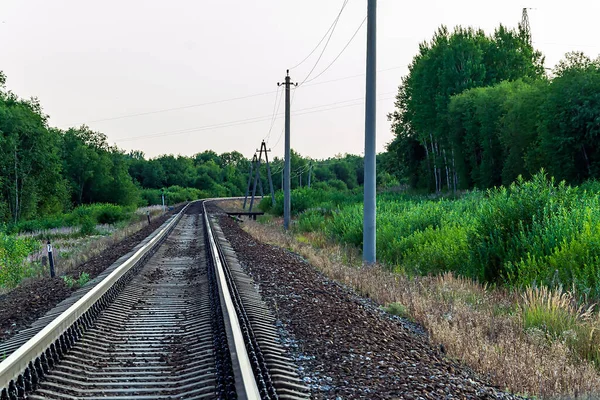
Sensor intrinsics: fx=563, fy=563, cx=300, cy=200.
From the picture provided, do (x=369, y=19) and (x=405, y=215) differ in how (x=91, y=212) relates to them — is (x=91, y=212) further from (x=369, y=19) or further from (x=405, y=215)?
(x=369, y=19)

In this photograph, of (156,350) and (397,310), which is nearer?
(156,350)

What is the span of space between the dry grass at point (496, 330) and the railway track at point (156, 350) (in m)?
1.90

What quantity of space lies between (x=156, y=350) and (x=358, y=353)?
212cm

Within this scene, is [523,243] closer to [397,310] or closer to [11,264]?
[397,310]

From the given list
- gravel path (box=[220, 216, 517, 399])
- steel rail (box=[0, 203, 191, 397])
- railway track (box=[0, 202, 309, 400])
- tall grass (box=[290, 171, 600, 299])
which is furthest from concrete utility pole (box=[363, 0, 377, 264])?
steel rail (box=[0, 203, 191, 397])

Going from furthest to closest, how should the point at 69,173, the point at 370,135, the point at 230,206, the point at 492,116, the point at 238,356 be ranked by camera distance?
the point at 69,173 < the point at 230,206 < the point at 492,116 < the point at 370,135 < the point at 238,356

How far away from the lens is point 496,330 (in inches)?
263

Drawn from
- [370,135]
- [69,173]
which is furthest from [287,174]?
[69,173]

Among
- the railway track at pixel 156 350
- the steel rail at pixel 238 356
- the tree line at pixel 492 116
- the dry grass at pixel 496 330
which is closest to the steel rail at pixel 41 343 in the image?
the railway track at pixel 156 350

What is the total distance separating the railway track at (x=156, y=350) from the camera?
452 cm

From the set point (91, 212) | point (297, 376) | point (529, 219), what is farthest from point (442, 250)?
point (91, 212)

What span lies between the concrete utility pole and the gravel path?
13.5ft

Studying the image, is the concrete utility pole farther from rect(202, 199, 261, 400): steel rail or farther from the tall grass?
rect(202, 199, 261, 400): steel rail

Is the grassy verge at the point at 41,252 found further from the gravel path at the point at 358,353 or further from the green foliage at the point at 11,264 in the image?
the gravel path at the point at 358,353
